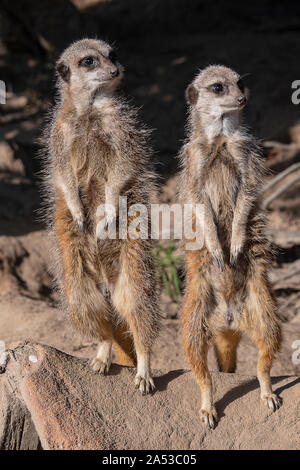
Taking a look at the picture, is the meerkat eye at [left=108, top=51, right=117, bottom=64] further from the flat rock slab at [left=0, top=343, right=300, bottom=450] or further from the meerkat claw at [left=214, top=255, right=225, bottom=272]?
the flat rock slab at [left=0, top=343, right=300, bottom=450]

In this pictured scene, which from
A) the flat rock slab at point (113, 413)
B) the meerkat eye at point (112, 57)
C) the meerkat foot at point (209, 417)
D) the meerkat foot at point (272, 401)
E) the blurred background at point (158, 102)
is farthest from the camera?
the blurred background at point (158, 102)

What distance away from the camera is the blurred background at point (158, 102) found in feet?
17.7

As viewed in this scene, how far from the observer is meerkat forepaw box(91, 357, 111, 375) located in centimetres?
355

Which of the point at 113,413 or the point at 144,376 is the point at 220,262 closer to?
the point at 144,376

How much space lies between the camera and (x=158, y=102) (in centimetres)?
788

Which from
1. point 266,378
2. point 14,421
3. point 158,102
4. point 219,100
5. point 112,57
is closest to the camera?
point 14,421

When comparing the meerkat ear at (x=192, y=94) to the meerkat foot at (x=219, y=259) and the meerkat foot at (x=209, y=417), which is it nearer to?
the meerkat foot at (x=219, y=259)

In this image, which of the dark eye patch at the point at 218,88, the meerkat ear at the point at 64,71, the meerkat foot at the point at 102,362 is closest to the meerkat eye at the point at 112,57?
the meerkat ear at the point at 64,71

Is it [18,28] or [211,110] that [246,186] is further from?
[18,28]

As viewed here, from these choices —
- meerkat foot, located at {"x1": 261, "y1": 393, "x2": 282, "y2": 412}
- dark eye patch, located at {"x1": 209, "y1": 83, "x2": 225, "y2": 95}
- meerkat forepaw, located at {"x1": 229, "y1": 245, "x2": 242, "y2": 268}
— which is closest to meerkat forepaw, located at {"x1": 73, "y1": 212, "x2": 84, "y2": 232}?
meerkat forepaw, located at {"x1": 229, "y1": 245, "x2": 242, "y2": 268}

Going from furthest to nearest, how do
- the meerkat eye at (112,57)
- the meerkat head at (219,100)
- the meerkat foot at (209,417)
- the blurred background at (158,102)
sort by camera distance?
the blurred background at (158,102)
the meerkat eye at (112,57)
the meerkat head at (219,100)
the meerkat foot at (209,417)

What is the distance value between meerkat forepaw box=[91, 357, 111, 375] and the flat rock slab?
1.1 inches

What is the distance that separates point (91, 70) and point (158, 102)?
13.8 feet

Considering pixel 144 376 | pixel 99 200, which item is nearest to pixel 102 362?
pixel 144 376
